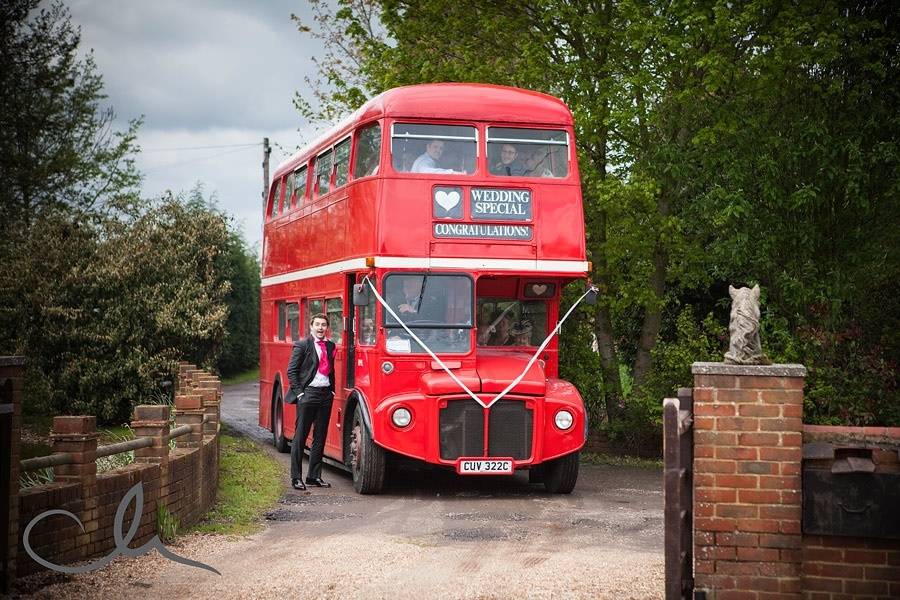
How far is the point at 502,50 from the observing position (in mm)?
20797

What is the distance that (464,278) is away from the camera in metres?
14.6

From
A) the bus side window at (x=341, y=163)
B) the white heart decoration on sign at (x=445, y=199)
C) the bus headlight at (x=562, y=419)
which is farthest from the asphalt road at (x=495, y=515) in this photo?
the bus side window at (x=341, y=163)

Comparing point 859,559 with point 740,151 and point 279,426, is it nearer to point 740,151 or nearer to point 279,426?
point 740,151

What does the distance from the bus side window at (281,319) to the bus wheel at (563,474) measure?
6939 mm

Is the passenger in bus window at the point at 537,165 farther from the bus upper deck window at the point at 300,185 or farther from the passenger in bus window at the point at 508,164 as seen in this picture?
the bus upper deck window at the point at 300,185

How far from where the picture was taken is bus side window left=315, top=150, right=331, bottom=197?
17328mm

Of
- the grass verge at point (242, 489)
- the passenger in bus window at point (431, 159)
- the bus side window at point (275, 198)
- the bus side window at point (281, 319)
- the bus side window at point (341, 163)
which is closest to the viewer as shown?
the grass verge at point (242, 489)

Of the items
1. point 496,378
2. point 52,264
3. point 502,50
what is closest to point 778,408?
point 496,378

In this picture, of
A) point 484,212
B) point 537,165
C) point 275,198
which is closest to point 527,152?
point 537,165

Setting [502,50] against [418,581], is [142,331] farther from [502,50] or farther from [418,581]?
[418,581]

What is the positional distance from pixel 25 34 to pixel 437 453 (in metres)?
27.9

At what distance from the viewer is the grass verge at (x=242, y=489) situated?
38.6 feet

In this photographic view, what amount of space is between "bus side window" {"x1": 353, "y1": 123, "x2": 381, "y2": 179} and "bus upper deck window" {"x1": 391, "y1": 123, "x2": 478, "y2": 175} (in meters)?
0.30

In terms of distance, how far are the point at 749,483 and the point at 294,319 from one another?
1337 centimetres
